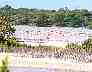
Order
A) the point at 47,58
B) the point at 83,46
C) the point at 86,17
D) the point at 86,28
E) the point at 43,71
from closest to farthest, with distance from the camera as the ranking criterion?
the point at 43,71 → the point at 47,58 → the point at 83,46 → the point at 86,28 → the point at 86,17

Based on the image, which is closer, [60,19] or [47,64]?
[47,64]

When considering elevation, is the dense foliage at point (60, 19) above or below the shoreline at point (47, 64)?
above

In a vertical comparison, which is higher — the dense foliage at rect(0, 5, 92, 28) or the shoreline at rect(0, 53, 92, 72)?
the dense foliage at rect(0, 5, 92, 28)

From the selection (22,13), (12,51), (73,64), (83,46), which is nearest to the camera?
(73,64)

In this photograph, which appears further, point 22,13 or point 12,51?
point 22,13

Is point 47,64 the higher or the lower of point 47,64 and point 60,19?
the lower

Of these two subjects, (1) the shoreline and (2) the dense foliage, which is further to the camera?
(2) the dense foliage

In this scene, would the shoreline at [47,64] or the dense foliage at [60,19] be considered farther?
the dense foliage at [60,19]

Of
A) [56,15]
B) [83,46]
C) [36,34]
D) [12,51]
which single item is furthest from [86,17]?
[12,51]

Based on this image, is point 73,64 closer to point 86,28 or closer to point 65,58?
point 65,58
